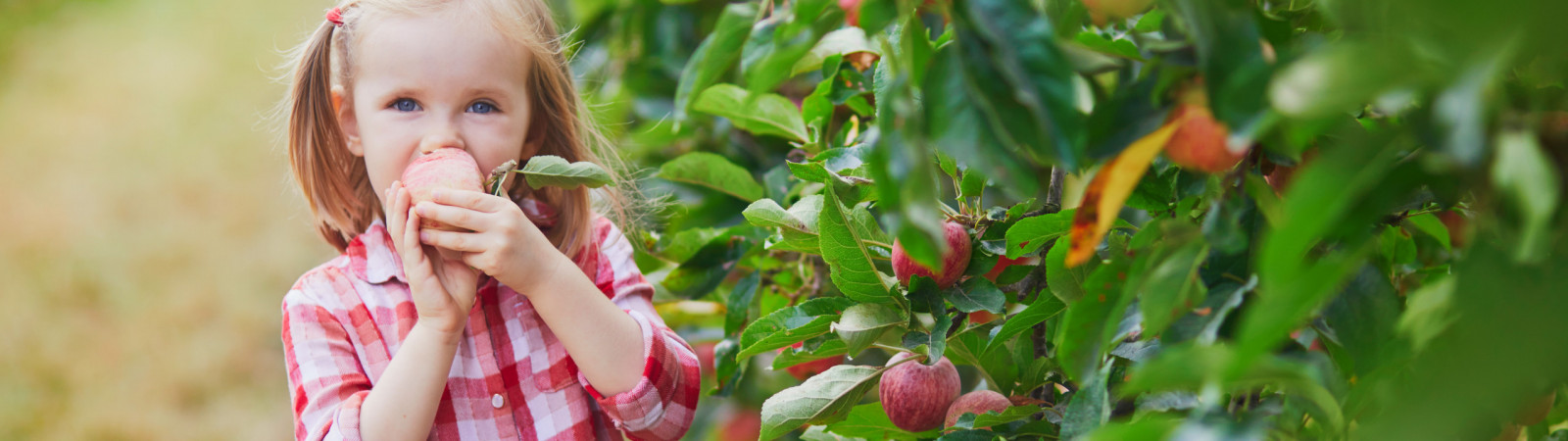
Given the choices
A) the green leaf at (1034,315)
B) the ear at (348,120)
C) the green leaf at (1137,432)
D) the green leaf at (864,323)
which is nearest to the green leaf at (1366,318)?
the green leaf at (1137,432)

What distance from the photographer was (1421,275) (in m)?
0.75

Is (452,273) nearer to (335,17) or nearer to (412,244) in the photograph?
(412,244)

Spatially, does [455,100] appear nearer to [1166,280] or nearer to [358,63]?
[358,63]

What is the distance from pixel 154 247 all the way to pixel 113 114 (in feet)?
2.36

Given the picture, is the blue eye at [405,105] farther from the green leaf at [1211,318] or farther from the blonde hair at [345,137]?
the green leaf at [1211,318]

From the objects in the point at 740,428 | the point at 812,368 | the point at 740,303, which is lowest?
the point at 740,428

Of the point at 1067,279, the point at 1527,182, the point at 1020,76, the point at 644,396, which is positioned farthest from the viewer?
the point at 644,396

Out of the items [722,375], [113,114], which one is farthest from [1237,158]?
[113,114]

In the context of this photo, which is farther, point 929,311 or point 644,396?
point 644,396

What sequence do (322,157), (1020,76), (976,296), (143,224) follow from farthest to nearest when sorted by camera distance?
(143,224), (322,157), (976,296), (1020,76)

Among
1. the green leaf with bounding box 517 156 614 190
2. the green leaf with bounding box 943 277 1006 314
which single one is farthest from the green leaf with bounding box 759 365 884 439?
the green leaf with bounding box 517 156 614 190

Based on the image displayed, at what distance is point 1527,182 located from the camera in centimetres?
31

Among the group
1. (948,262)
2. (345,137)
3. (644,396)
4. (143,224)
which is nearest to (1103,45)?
(948,262)

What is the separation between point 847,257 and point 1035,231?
5.8 inches
